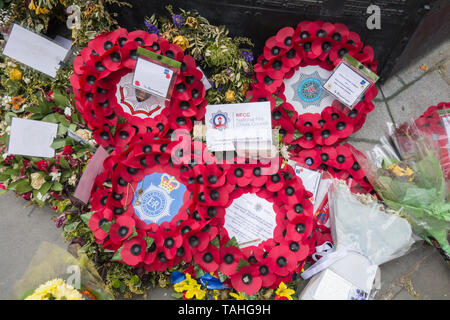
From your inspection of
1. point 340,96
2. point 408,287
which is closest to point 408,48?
point 340,96

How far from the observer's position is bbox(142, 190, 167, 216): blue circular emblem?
1.91m

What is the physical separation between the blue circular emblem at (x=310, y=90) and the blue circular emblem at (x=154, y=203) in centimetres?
109

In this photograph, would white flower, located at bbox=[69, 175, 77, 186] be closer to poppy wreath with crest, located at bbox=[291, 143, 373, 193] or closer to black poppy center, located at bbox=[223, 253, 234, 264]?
black poppy center, located at bbox=[223, 253, 234, 264]

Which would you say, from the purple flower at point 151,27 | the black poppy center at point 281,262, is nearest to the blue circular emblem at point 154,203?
the black poppy center at point 281,262

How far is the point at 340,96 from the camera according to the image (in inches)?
85.0

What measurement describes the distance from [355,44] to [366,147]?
71 cm

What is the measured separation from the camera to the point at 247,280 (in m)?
1.76

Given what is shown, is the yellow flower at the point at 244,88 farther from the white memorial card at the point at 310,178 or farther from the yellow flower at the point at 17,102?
the yellow flower at the point at 17,102

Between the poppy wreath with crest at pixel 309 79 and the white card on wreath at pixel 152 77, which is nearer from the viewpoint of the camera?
the white card on wreath at pixel 152 77

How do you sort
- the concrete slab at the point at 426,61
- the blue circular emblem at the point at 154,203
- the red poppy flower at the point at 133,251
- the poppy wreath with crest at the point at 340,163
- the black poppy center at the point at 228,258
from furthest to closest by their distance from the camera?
the concrete slab at the point at 426,61, the poppy wreath with crest at the point at 340,163, the blue circular emblem at the point at 154,203, the black poppy center at the point at 228,258, the red poppy flower at the point at 133,251

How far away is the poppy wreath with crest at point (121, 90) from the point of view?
1972 mm

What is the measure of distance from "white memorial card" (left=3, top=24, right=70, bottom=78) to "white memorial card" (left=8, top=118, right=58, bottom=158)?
407 mm

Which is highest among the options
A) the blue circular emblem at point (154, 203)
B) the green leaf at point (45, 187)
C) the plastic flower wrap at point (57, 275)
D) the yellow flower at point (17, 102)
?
the yellow flower at point (17, 102)

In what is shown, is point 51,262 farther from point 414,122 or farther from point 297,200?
point 414,122
